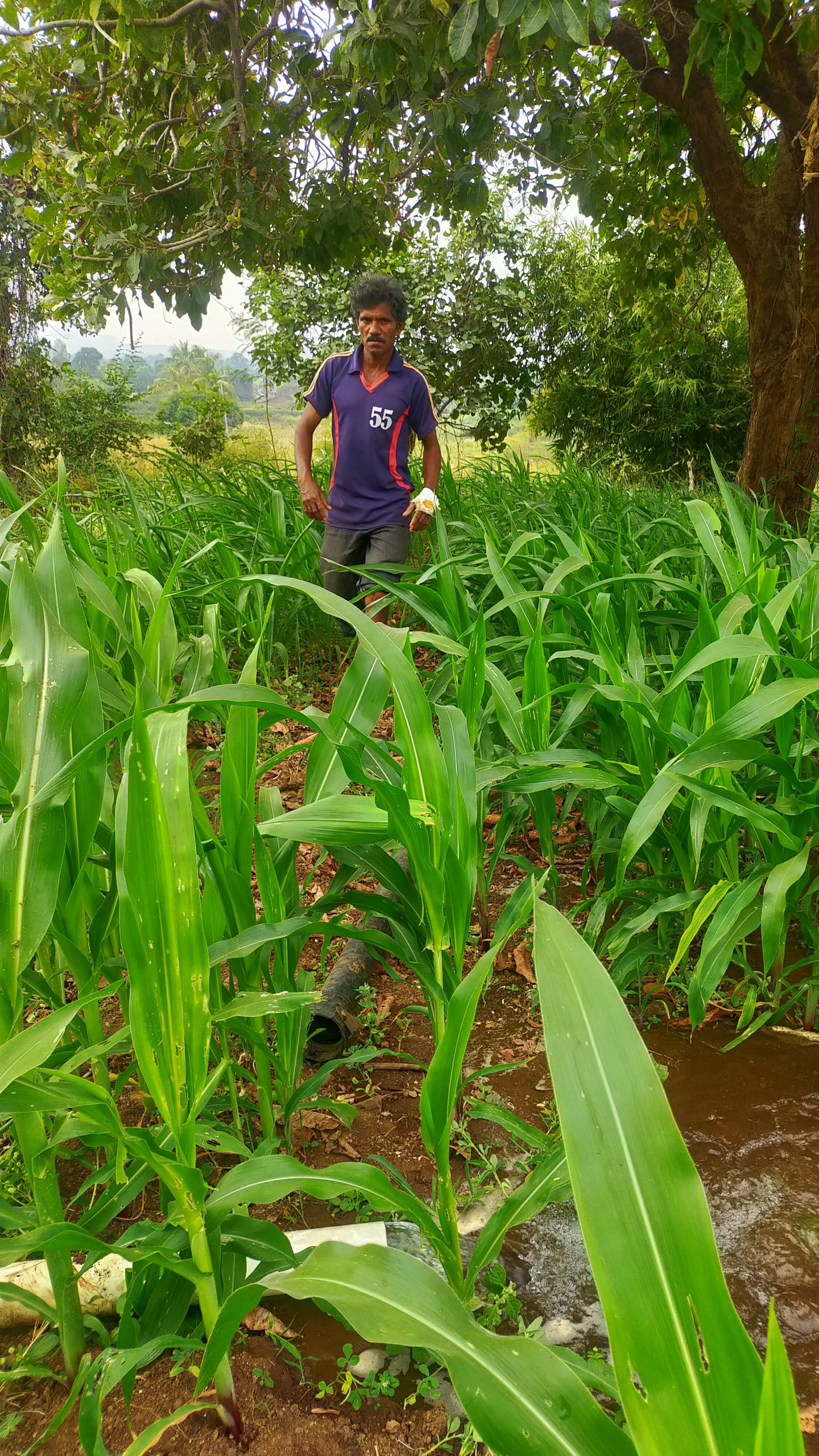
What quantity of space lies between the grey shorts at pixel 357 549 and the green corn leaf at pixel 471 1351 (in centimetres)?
263

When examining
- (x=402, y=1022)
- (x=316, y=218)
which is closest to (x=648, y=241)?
(x=316, y=218)

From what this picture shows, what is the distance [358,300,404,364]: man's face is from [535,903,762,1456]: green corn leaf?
115 inches

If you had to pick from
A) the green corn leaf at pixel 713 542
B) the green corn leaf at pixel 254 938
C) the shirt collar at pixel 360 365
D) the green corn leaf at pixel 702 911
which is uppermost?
the shirt collar at pixel 360 365

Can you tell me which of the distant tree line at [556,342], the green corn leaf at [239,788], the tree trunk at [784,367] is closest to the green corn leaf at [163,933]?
the green corn leaf at [239,788]

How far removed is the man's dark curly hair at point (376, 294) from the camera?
9.83 feet

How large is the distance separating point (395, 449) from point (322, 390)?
14.5 inches

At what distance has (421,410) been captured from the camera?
127 inches

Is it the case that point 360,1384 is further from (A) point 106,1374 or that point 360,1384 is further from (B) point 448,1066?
(B) point 448,1066

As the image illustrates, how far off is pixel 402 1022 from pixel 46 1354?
0.74 meters

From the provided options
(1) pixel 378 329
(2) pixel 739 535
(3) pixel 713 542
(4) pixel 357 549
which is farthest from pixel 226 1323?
(1) pixel 378 329

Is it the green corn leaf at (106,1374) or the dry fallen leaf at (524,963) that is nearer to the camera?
the green corn leaf at (106,1374)

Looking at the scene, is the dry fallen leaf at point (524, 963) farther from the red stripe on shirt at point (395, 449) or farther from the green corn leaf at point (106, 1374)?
the red stripe on shirt at point (395, 449)

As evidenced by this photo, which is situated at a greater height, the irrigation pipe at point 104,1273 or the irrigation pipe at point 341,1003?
the irrigation pipe at point 341,1003

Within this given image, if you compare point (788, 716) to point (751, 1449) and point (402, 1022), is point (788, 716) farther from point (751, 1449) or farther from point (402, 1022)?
point (751, 1449)
